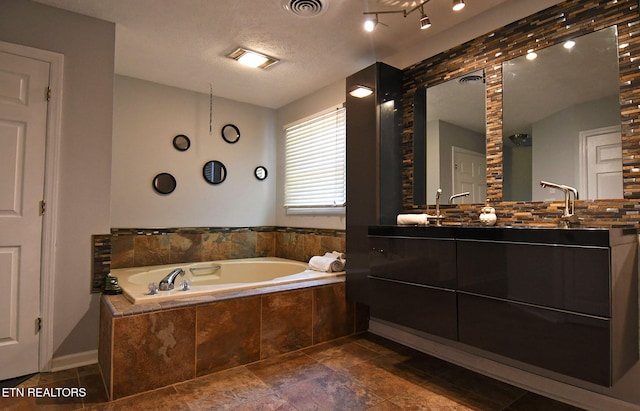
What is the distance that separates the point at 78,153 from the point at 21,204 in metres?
0.46

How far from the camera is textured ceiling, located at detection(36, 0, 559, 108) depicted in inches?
89.1

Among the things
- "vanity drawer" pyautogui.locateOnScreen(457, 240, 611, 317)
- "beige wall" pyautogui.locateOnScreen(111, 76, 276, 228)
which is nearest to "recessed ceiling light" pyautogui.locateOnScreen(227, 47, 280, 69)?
"beige wall" pyautogui.locateOnScreen(111, 76, 276, 228)

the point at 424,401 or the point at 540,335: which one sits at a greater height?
the point at 540,335

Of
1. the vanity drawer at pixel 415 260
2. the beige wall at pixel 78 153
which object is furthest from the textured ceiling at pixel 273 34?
the vanity drawer at pixel 415 260

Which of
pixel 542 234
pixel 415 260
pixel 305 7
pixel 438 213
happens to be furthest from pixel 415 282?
pixel 305 7

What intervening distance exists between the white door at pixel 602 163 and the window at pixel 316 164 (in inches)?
73.0

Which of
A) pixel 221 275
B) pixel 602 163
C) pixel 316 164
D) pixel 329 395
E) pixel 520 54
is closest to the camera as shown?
pixel 602 163

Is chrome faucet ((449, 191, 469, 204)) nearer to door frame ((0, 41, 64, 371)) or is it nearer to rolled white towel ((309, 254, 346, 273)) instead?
rolled white towel ((309, 254, 346, 273))

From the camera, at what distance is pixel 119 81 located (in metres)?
3.36

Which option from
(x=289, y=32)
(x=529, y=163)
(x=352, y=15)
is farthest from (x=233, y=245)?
(x=529, y=163)

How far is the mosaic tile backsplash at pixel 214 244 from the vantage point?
3332mm

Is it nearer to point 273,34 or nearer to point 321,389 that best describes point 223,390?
point 321,389

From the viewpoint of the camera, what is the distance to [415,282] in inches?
84.1

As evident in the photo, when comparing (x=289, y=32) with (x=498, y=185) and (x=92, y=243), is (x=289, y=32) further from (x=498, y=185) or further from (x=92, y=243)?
(x=92, y=243)
